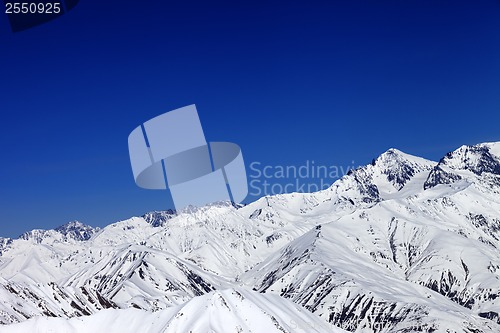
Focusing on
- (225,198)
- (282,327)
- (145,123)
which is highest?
(145,123)

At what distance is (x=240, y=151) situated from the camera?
61875mm

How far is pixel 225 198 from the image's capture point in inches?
2633

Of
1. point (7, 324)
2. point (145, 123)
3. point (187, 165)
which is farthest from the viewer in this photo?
point (7, 324)

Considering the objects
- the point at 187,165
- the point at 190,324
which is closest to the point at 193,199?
the point at 187,165

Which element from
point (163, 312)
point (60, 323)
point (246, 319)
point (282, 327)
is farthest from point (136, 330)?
point (282, 327)

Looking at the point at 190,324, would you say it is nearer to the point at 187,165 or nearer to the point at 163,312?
the point at 163,312

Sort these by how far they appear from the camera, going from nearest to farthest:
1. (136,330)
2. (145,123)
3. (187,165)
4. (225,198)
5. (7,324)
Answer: (145,123), (187,165), (225,198), (7,324), (136,330)

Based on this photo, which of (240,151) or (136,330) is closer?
(240,151)

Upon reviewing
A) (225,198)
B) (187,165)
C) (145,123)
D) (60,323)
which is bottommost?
(60,323)

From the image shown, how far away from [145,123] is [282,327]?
147827mm

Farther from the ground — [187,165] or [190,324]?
A: [187,165]

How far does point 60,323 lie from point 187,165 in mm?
136646

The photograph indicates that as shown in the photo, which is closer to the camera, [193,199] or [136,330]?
[193,199]

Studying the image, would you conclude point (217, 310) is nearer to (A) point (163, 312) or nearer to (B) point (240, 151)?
(A) point (163, 312)
